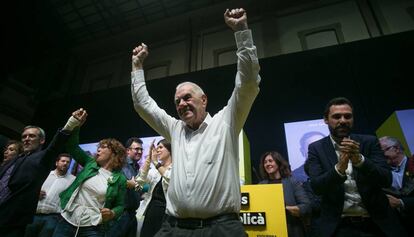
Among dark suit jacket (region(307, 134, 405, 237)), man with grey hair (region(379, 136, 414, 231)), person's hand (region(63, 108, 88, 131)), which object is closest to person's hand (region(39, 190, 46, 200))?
person's hand (region(63, 108, 88, 131))

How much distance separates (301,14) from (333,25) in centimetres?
84

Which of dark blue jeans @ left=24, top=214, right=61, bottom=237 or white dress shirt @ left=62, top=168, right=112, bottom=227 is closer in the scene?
white dress shirt @ left=62, top=168, right=112, bottom=227

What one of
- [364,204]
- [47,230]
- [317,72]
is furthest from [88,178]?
[317,72]

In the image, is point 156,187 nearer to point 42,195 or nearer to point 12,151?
point 42,195

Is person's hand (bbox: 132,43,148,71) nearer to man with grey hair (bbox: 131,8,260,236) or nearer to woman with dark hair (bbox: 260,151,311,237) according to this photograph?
man with grey hair (bbox: 131,8,260,236)

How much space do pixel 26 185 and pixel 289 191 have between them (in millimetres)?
2336

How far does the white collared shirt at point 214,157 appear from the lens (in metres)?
1.02

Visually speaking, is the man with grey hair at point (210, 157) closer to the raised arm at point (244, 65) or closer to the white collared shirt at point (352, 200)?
the raised arm at point (244, 65)

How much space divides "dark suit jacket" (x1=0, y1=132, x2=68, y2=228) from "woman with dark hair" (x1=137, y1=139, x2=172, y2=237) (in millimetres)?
832

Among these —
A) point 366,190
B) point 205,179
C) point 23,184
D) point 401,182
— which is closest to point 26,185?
point 23,184

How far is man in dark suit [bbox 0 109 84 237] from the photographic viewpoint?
1.86 metres

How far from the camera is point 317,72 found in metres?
4.59

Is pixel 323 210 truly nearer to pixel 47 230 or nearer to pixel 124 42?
pixel 47 230

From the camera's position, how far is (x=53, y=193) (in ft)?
9.46
